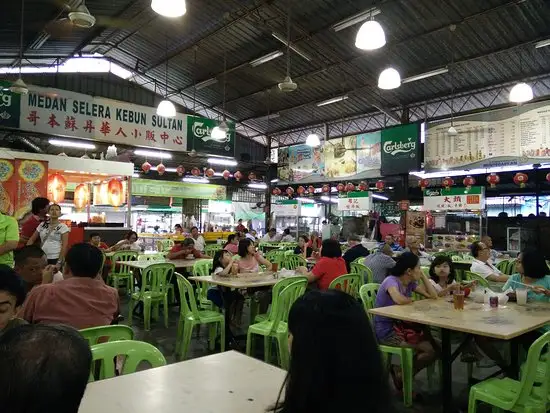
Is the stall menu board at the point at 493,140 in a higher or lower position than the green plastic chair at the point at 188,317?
higher

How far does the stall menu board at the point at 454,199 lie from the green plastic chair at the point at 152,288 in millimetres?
7172

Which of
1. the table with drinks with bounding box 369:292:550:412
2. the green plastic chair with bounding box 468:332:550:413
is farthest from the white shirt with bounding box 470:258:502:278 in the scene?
the green plastic chair with bounding box 468:332:550:413

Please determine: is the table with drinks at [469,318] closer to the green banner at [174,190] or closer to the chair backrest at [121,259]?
the chair backrest at [121,259]

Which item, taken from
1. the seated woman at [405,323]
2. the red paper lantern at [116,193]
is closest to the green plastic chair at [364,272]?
the seated woman at [405,323]

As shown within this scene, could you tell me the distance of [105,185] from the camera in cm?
1054

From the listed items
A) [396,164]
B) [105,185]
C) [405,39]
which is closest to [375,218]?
[396,164]

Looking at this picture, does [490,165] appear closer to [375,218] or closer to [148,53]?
[375,218]

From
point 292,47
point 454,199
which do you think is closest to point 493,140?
point 454,199

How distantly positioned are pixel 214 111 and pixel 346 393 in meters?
15.8

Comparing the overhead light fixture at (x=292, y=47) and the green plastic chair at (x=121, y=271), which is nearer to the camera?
the green plastic chair at (x=121, y=271)

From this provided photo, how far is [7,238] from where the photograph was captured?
13.0 feet

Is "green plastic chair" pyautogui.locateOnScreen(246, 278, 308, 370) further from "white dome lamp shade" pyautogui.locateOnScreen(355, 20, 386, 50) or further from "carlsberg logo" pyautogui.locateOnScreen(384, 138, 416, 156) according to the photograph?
"carlsberg logo" pyautogui.locateOnScreen(384, 138, 416, 156)

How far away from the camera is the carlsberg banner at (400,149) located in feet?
36.1

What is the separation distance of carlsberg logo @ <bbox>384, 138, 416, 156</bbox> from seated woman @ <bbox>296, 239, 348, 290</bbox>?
697cm
